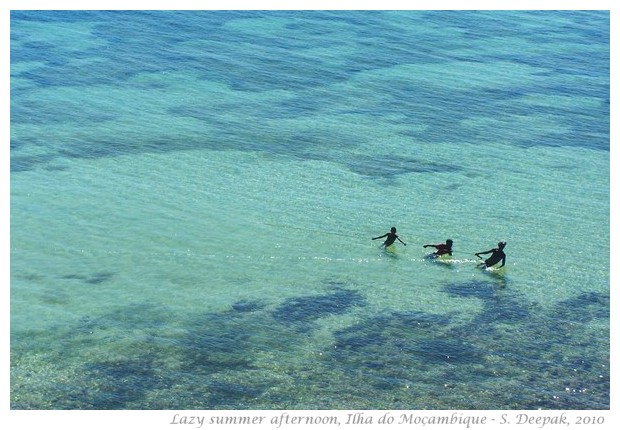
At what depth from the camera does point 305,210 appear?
36906 millimetres

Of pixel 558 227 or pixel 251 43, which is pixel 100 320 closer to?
pixel 558 227

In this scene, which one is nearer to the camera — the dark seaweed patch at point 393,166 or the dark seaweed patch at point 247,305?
the dark seaweed patch at point 247,305

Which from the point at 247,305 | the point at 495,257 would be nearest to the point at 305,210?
the point at 495,257

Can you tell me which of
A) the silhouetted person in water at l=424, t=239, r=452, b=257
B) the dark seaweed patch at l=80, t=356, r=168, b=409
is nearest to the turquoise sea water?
the dark seaweed patch at l=80, t=356, r=168, b=409

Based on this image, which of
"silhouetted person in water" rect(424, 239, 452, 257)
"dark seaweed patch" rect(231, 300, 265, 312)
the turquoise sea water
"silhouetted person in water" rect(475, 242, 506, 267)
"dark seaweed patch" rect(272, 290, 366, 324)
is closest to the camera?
the turquoise sea water

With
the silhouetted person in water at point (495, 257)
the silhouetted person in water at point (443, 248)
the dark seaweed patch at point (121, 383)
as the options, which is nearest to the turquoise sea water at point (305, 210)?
the dark seaweed patch at point (121, 383)

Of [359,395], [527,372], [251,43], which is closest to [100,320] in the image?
[359,395]

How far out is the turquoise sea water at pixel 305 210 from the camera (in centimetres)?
2594

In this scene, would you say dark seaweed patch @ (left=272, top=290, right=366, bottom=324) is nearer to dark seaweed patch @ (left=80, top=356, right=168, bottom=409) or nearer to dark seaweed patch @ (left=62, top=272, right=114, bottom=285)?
dark seaweed patch @ (left=80, top=356, right=168, bottom=409)

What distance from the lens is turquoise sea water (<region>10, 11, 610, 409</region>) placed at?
1021 inches

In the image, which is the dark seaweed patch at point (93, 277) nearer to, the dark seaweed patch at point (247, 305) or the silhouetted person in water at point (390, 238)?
the dark seaweed patch at point (247, 305)

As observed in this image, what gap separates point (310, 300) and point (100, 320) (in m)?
6.69

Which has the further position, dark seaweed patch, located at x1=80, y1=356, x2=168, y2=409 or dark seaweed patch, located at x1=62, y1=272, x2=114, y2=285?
dark seaweed patch, located at x1=62, y1=272, x2=114, y2=285

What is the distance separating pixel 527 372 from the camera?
86.1ft
